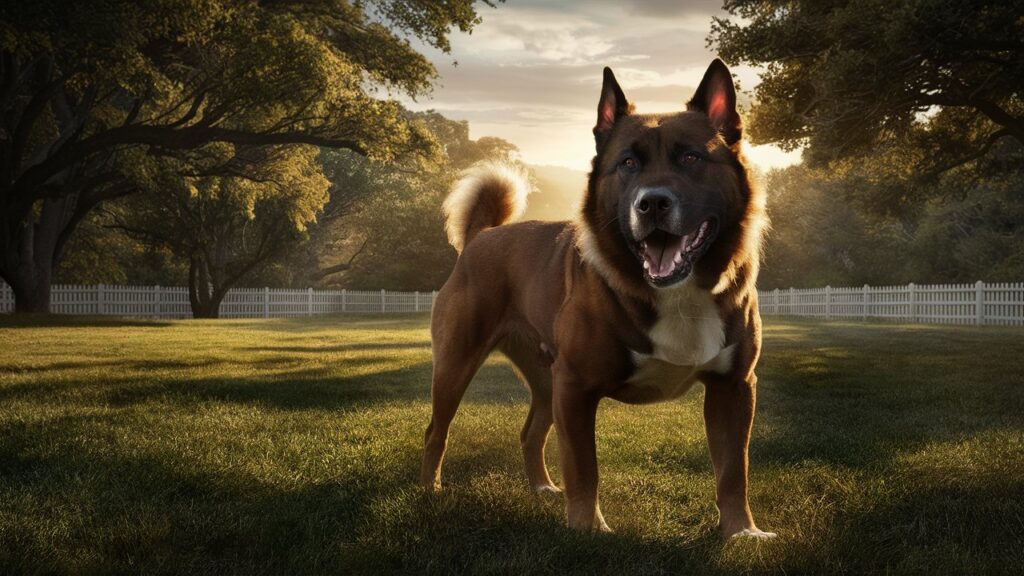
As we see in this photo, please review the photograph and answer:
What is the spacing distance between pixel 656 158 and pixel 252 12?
54.7ft

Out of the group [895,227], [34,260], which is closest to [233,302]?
[34,260]

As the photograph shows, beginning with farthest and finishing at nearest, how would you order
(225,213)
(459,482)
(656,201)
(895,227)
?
(895,227) < (225,213) < (459,482) < (656,201)

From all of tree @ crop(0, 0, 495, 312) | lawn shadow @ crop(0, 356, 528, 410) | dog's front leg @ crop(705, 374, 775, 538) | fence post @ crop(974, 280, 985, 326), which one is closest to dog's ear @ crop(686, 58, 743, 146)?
dog's front leg @ crop(705, 374, 775, 538)

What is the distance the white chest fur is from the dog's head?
0.12 meters

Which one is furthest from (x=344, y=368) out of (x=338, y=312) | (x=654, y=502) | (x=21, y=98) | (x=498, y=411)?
(x=338, y=312)

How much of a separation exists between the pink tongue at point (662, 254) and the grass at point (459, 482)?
1.13m

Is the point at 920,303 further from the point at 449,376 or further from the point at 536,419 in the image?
the point at 449,376

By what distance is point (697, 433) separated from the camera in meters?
6.79

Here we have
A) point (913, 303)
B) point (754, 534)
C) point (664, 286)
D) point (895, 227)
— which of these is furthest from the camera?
point (895, 227)

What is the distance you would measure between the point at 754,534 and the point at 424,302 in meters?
47.0

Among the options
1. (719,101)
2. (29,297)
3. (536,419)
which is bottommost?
(536,419)

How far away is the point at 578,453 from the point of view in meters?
3.80

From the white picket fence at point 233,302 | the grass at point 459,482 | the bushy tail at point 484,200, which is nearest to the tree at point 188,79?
the grass at point 459,482

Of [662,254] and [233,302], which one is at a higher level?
[662,254]
